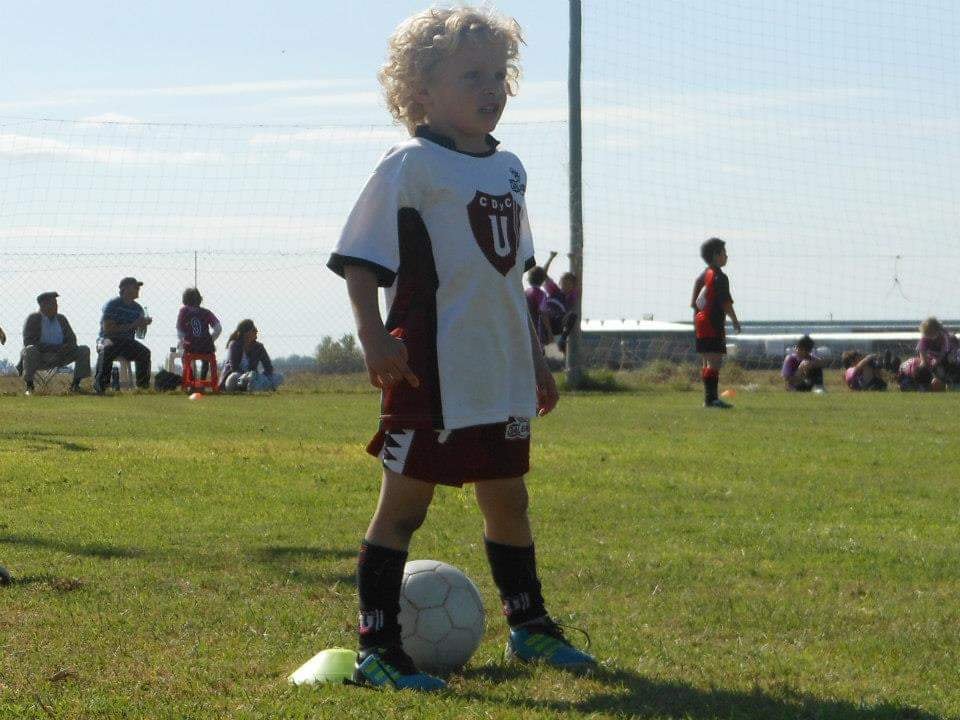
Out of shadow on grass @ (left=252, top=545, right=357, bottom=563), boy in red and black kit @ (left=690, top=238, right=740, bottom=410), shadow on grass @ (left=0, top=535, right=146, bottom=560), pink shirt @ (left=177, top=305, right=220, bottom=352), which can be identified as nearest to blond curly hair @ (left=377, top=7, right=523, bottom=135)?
shadow on grass @ (left=252, top=545, right=357, bottom=563)

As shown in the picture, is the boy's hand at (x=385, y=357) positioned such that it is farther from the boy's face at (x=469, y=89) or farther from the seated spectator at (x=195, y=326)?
the seated spectator at (x=195, y=326)

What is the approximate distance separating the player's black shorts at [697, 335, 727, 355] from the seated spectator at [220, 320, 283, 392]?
729 cm

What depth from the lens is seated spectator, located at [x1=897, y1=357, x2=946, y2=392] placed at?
22906mm

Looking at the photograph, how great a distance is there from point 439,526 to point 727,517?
129 centimetres

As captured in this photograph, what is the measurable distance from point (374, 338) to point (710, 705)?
3.66 ft

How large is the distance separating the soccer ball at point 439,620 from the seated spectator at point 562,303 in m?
16.9

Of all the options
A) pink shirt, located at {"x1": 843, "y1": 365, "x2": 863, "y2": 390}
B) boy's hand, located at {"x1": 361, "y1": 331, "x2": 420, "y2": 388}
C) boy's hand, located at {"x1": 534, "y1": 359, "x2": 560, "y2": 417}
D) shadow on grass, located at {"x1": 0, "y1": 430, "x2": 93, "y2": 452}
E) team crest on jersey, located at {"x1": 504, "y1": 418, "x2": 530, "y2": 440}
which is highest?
boy's hand, located at {"x1": 361, "y1": 331, "x2": 420, "y2": 388}

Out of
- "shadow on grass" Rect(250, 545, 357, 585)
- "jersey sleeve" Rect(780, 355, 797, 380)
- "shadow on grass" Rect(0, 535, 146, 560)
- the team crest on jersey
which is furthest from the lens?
"jersey sleeve" Rect(780, 355, 797, 380)

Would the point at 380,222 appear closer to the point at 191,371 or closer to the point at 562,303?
the point at 191,371

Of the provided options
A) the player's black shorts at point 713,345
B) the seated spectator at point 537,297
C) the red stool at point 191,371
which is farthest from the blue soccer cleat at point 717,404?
the red stool at point 191,371

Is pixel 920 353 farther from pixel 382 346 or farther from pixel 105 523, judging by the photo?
pixel 382 346

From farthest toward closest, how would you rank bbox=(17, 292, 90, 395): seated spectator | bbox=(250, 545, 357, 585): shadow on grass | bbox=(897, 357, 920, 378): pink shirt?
bbox=(897, 357, 920, 378): pink shirt, bbox=(17, 292, 90, 395): seated spectator, bbox=(250, 545, 357, 585): shadow on grass

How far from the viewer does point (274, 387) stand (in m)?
21.1

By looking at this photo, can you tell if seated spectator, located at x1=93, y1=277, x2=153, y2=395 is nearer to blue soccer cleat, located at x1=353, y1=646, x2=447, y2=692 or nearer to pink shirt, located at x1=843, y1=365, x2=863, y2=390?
pink shirt, located at x1=843, y1=365, x2=863, y2=390
